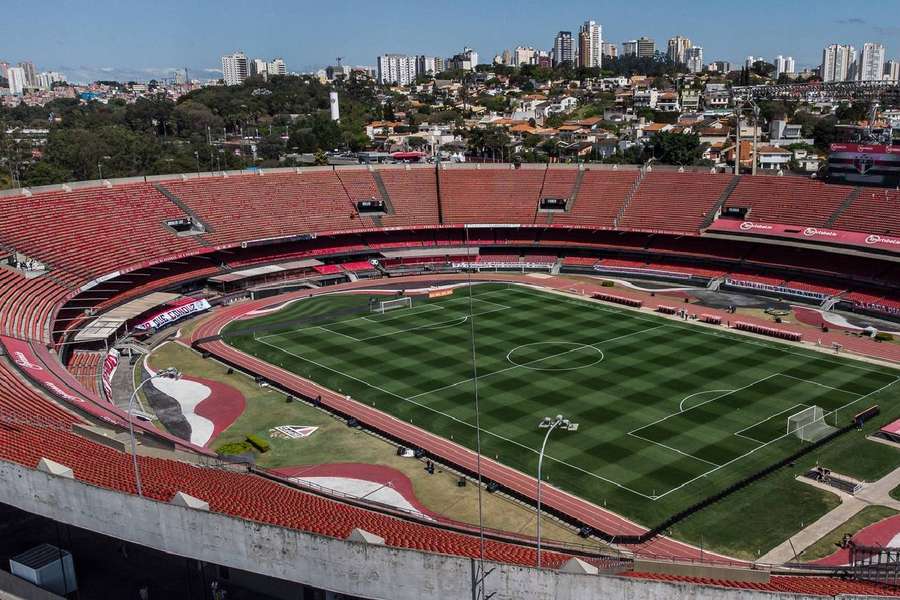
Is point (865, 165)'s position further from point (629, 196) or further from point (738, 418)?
Answer: point (738, 418)

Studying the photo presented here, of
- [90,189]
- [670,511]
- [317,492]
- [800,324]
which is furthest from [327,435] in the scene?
[90,189]

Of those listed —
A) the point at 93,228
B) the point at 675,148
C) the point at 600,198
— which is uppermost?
the point at 675,148

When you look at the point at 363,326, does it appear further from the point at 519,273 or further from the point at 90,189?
the point at 90,189

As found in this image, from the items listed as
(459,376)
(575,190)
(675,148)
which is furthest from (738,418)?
(675,148)

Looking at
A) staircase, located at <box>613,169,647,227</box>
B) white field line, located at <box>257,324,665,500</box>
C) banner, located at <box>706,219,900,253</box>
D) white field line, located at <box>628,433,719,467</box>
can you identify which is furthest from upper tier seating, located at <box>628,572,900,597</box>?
staircase, located at <box>613,169,647,227</box>

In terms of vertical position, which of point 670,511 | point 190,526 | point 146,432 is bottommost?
point 670,511

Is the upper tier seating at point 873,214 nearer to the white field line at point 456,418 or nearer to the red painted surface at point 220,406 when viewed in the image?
the white field line at point 456,418
